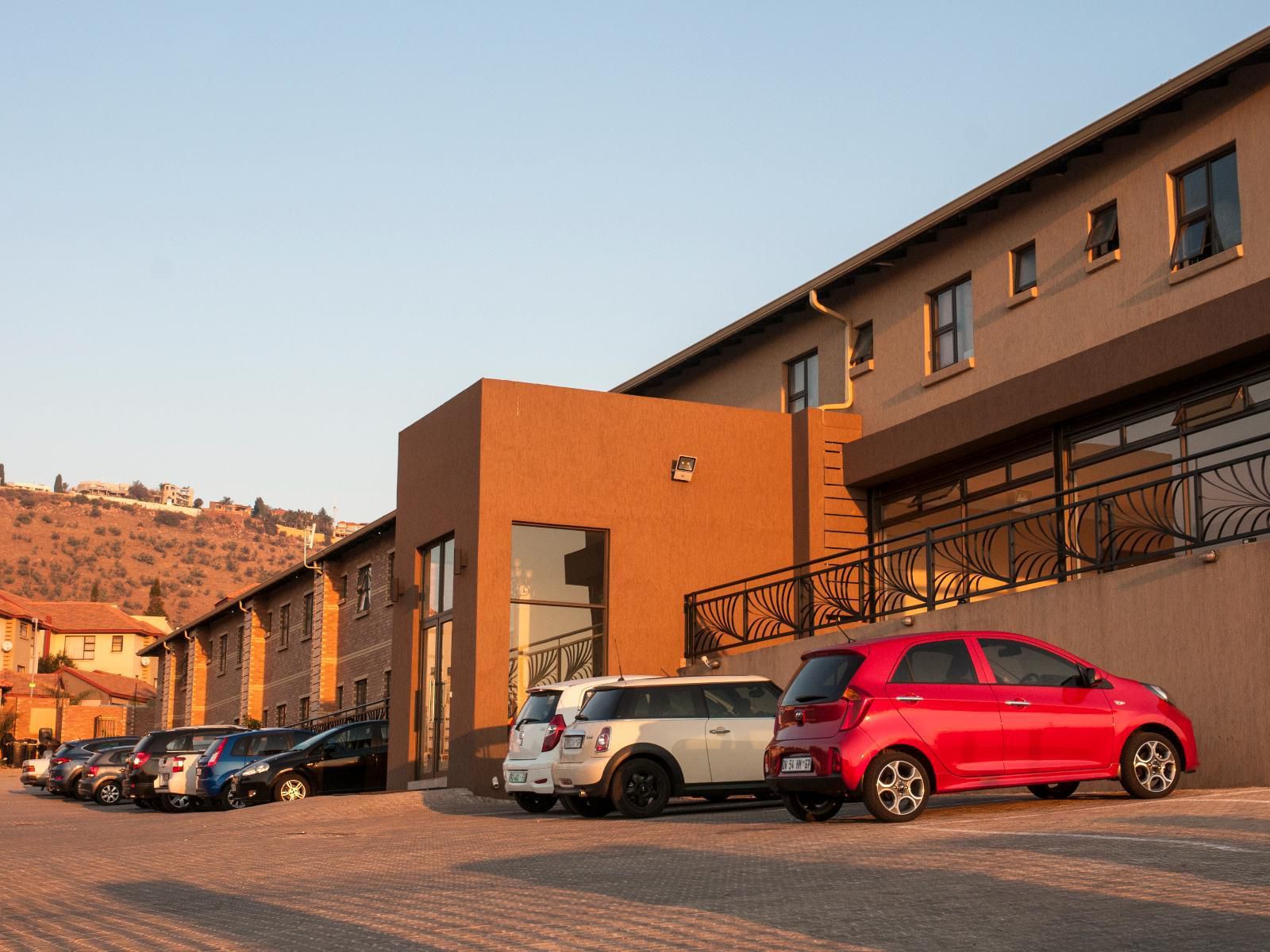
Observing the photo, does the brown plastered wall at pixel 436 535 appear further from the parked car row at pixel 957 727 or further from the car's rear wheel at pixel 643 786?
the parked car row at pixel 957 727

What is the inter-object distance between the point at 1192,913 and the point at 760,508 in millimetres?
16976

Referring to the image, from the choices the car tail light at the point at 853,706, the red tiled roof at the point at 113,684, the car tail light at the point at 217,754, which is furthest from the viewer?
the red tiled roof at the point at 113,684

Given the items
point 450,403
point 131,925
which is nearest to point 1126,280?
point 450,403

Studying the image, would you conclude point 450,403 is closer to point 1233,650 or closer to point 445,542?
point 445,542

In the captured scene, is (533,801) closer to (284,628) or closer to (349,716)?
(349,716)

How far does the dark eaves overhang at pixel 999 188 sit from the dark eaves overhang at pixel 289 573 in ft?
32.4

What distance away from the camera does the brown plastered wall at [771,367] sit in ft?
81.9

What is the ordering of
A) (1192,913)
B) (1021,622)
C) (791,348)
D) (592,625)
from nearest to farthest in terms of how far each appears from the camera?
(1192,913) < (1021,622) < (592,625) < (791,348)

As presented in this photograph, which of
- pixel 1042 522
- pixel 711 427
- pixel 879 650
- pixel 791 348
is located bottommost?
pixel 879 650

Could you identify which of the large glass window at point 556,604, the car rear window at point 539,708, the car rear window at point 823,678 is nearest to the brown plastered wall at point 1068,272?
the large glass window at point 556,604

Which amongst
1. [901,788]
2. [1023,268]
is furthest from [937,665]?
[1023,268]

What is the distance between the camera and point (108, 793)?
109 ft

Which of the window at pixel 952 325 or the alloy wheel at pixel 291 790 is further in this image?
the alloy wheel at pixel 291 790

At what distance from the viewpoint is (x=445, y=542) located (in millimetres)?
23438
